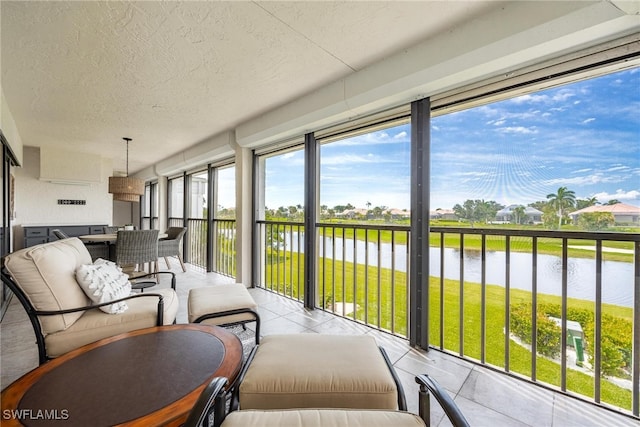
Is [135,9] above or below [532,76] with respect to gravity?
above

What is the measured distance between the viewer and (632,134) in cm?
158

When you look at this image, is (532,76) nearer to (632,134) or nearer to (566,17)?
(566,17)

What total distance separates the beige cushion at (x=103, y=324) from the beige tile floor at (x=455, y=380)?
66cm

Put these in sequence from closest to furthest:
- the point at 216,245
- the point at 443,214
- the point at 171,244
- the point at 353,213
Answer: the point at 443,214, the point at 353,213, the point at 171,244, the point at 216,245

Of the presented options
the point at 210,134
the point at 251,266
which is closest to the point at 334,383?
the point at 251,266

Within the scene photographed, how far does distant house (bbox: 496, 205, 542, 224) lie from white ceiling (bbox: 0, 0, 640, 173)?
998 millimetres

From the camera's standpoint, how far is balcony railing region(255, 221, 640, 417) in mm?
1622

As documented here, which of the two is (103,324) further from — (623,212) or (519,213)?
(623,212)

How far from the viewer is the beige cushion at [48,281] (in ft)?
4.93

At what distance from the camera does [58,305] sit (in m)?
1.59

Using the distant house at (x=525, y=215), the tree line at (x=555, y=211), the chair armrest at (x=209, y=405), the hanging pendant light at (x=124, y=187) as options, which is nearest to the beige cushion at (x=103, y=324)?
the chair armrest at (x=209, y=405)

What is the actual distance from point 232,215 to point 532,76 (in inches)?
174

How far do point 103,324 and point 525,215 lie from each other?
300 centimetres

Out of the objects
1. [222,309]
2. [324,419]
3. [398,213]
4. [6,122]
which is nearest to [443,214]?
[398,213]
